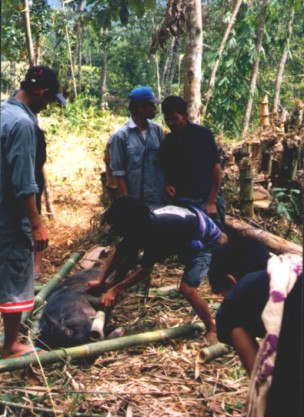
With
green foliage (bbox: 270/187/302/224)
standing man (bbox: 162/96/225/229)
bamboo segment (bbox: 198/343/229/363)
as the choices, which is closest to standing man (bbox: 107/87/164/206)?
standing man (bbox: 162/96/225/229)

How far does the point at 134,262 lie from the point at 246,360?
6.57ft

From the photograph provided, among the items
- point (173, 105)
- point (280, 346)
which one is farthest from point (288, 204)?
point (280, 346)

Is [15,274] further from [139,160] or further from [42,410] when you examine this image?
[139,160]

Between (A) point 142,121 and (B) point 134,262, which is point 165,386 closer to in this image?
(B) point 134,262

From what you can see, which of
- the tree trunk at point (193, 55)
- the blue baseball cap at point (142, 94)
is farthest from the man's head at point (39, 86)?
the tree trunk at point (193, 55)

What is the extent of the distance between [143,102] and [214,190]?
3.32ft

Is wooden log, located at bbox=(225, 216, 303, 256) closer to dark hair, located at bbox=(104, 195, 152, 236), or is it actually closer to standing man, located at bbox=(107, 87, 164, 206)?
standing man, located at bbox=(107, 87, 164, 206)

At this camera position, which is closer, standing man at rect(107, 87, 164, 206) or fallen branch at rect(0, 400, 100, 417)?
fallen branch at rect(0, 400, 100, 417)

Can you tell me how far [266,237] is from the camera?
17.5 ft

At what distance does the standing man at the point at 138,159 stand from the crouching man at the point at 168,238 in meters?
0.71

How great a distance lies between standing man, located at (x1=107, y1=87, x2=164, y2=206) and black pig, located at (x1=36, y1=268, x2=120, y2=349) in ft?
3.19

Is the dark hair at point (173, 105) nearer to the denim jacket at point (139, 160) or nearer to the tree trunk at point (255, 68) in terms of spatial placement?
the denim jacket at point (139, 160)

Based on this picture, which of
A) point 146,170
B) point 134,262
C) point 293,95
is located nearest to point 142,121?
point 146,170

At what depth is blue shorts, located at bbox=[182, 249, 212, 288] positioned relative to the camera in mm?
3947
